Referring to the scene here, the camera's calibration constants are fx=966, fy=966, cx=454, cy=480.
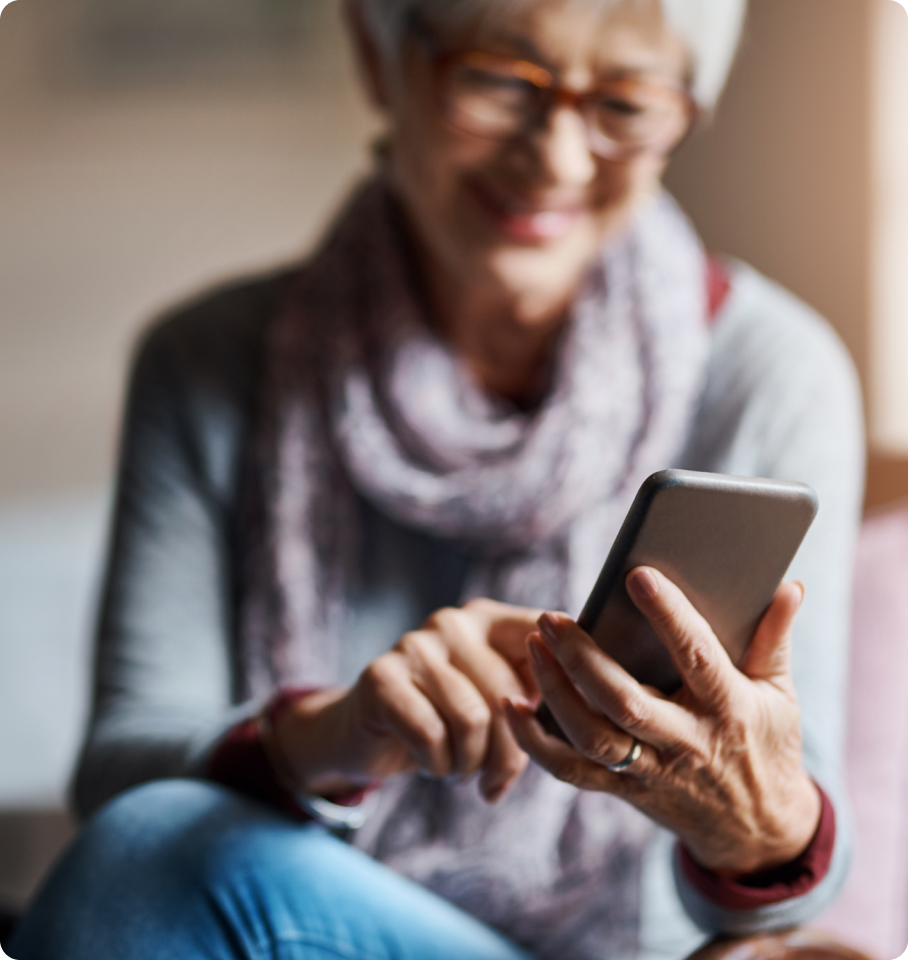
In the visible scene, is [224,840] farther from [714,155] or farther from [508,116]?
[714,155]

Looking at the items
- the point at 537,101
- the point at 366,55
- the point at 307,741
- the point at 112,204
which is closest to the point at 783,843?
the point at 307,741

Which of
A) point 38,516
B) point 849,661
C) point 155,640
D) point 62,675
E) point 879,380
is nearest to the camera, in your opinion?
point 155,640

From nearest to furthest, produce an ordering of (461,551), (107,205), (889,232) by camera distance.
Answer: (461,551)
(889,232)
(107,205)

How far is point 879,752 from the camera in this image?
3.17 ft

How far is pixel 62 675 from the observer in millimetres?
1580

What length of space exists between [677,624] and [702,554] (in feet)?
0.12

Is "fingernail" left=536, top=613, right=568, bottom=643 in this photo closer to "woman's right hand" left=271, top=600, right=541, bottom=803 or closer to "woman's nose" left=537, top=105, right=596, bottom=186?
"woman's right hand" left=271, top=600, right=541, bottom=803

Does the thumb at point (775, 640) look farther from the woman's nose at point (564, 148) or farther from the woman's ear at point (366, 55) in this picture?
the woman's ear at point (366, 55)

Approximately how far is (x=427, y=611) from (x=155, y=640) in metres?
0.24

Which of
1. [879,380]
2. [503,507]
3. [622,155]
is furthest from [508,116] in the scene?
[879,380]

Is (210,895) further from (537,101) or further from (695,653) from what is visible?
(537,101)

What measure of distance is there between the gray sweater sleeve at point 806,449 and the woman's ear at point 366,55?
379 millimetres

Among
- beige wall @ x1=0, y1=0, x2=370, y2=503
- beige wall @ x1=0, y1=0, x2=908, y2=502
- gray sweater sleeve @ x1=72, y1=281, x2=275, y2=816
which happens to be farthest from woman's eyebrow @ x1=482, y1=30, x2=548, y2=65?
beige wall @ x1=0, y1=0, x2=370, y2=503

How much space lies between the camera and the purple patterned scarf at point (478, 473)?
2.67 ft
